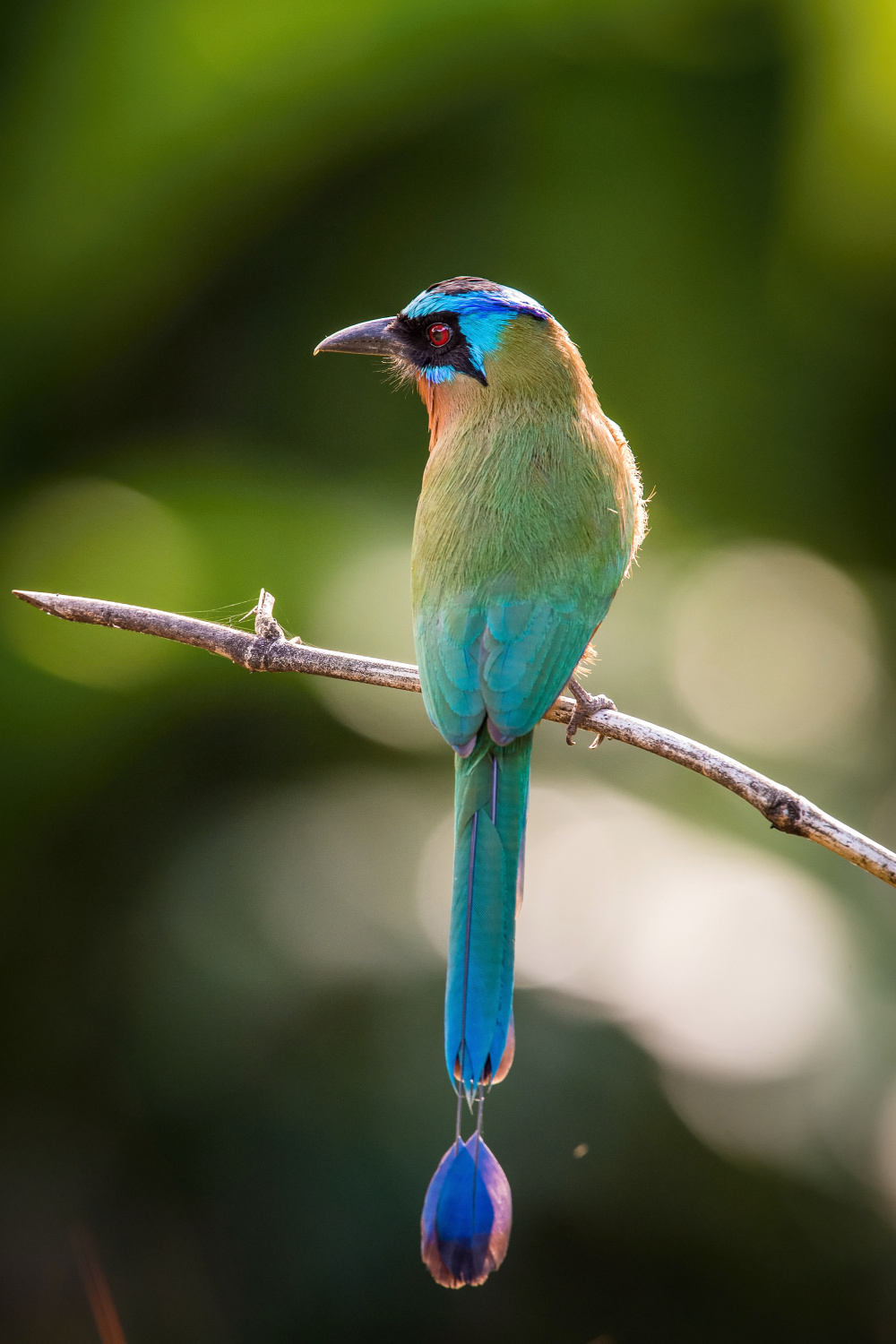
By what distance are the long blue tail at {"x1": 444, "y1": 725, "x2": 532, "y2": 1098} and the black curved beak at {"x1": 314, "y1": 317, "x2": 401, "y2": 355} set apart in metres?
1.15

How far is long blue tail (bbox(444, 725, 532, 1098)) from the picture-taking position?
203 centimetres

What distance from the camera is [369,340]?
2971mm

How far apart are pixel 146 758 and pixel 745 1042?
1.98 meters

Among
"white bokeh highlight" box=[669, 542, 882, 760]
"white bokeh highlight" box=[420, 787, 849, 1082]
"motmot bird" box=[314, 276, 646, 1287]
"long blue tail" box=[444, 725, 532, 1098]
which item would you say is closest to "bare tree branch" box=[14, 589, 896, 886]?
"motmot bird" box=[314, 276, 646, 1287]

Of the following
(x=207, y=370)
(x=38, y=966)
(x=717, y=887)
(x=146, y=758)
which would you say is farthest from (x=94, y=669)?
(x=717, y=887)

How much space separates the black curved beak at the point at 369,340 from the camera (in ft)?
9.71

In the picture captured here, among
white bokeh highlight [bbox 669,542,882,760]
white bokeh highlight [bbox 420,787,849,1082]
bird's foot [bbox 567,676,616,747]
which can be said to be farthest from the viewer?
white bokeh highlight [bbox 669,542,882,760]

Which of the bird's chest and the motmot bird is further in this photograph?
the bird's chest

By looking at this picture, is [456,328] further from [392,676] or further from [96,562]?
[96,562]

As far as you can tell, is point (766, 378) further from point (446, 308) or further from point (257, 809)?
point (257, 809)

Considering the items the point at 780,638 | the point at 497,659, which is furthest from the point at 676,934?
the point at 497,659

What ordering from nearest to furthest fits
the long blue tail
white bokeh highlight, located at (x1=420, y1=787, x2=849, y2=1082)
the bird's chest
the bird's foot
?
1. the long blue tail
2. the bird's chest
3. the bird's foot
4. white bokeh highlight, located at (x1=420, y1=787, x2=849, y2=1082)

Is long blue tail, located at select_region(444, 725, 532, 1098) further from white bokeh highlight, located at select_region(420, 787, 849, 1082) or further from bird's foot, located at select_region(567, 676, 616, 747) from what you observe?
white bokeh highlight, located at select_region(420, 787, 849, 1082)

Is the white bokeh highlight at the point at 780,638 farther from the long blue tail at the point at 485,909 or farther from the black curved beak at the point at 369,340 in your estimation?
the long blue tail at the point at 485,909
